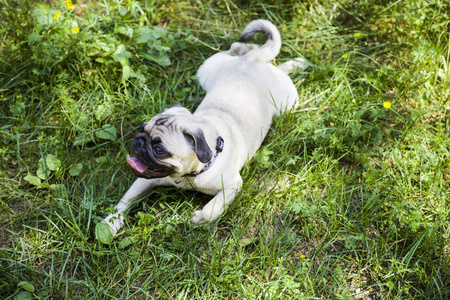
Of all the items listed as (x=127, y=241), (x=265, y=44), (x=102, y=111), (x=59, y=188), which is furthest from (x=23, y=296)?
(x=265, y=44)

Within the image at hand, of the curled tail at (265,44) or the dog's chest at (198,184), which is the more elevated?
the curled tail at (265,44)

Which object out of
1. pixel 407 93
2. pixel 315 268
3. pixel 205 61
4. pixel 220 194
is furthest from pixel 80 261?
pixel 407 93

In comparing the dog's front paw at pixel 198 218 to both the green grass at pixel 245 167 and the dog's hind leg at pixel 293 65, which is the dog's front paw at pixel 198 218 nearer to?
the green grass at pixel 245 167

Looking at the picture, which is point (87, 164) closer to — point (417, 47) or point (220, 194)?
point (220, 194)

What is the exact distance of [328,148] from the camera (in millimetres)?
4730

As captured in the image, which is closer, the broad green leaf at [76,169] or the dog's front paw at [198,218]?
the dog's front paw at [198,218]

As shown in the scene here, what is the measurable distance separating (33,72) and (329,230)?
3835mm

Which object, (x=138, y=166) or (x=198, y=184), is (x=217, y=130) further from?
(x=138, y=166)

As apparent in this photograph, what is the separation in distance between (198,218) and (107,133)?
1512 mm

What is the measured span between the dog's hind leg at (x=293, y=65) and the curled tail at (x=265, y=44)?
0.36 meters

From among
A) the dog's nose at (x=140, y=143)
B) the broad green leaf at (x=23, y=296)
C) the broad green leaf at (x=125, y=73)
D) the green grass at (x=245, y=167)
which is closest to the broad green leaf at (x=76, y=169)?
the green grass at (x=245, y=167)

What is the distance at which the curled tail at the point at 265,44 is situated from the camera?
4.87 meters

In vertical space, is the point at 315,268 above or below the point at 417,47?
below

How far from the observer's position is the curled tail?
4873 millimetres
